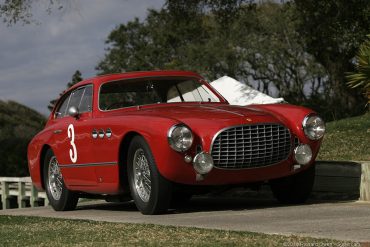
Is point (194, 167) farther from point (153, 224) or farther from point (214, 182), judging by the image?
point (153, 224)

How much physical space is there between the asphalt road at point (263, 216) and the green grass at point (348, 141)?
4477 mm

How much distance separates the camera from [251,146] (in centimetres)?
963

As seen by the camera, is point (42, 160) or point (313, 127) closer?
point (313, 127)

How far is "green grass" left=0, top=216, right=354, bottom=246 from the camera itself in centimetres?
689

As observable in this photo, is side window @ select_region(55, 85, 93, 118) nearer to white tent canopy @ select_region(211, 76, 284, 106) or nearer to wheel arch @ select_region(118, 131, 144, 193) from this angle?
wheel arch @ select_region(118, 131, 144, 193)

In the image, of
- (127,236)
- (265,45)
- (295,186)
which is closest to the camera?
(127,236)

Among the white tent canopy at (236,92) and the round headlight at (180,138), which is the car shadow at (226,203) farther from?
the white tent canopy at (236,92)

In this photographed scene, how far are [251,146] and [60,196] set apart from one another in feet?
11.4

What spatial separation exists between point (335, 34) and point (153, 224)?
2197 centimetres

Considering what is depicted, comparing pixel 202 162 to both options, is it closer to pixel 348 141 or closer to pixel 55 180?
pixel 55 180

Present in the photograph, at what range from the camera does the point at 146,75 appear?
37.4 ft

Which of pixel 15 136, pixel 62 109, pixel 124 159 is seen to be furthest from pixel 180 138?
pixel 15 136

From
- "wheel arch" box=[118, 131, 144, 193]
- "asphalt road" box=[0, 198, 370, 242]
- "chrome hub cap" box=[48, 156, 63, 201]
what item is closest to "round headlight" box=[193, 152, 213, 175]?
"asphalt road" box=[0, 198, 370, 242]

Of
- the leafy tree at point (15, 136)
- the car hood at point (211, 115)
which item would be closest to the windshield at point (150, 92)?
the car hood at point (211, 115)
